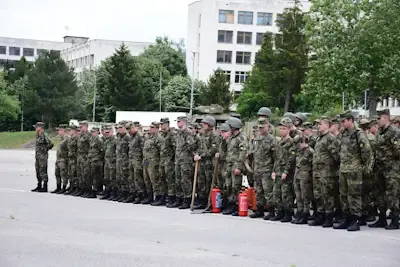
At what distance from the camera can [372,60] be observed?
41969 mm

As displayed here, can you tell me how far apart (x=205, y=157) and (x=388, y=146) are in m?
4.11

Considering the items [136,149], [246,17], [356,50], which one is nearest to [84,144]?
[136,149]

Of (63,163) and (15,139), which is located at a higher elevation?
(63,163)

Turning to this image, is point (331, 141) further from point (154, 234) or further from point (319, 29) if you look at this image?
point (319, 29)

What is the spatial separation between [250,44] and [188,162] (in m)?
76.5

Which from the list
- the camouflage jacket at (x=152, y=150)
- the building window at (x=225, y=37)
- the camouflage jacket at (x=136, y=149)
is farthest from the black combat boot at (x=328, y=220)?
the building window at (x=225, y=37)

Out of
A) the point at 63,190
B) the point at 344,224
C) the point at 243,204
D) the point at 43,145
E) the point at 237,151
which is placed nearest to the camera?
the point at 344,224

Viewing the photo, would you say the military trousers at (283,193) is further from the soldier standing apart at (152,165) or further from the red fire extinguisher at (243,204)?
the soldier standing apart at (152,165)

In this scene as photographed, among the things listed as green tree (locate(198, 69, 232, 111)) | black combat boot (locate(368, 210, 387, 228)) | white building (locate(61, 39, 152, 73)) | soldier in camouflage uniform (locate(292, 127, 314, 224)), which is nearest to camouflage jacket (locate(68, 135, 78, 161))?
soldier in camouflage uniform (locate(292, 127, 314, 224))

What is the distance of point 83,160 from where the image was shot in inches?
703

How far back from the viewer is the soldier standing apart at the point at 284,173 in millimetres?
13109

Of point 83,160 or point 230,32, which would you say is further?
point 230,32

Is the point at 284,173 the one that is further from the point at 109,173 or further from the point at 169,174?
the point at 109,173

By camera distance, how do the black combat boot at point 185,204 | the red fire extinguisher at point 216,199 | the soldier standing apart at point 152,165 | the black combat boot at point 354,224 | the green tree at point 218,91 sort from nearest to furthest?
the black combat boot at point 354,224 < the red fire extinguisher at point 216,199 < the black combat boot at point 185,204 < the soldier standing apart at point 152,165 < the green tree at point 218,91
